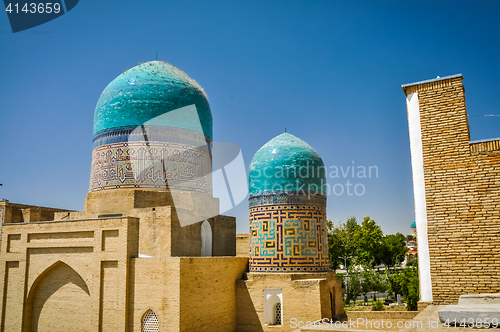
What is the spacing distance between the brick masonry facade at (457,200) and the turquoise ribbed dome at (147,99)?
27.1 feet

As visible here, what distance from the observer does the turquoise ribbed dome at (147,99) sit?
13.1m

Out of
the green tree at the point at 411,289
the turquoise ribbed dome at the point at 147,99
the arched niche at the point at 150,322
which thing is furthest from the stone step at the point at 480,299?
the turquoise ribbed dome at the point at 147,99

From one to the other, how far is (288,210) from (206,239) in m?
3.24

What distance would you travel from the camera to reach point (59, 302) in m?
11.0

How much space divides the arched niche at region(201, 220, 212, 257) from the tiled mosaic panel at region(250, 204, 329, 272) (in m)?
2.00

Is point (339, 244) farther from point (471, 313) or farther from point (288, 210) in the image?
point (471, 313)

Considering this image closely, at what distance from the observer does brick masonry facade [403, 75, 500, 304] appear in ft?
22.1

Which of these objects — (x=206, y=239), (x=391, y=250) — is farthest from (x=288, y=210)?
(x=391, y=250)

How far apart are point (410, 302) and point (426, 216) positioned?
9.48 metres

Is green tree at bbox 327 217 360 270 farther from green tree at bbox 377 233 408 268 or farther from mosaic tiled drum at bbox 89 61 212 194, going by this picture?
mosaic tiled drum at bbox 89 61 212 194

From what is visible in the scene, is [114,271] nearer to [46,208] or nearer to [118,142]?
[118,142]

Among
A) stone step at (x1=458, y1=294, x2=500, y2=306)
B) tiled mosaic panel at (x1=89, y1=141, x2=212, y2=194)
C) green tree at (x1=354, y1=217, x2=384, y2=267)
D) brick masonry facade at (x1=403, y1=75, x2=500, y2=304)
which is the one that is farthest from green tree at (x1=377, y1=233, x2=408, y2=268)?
stone step at (x1=458, y1=294, x2=500, y2=306)

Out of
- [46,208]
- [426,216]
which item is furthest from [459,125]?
[46,208]

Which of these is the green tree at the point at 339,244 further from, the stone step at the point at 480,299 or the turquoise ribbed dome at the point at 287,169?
the stone step at the point at 480,299
